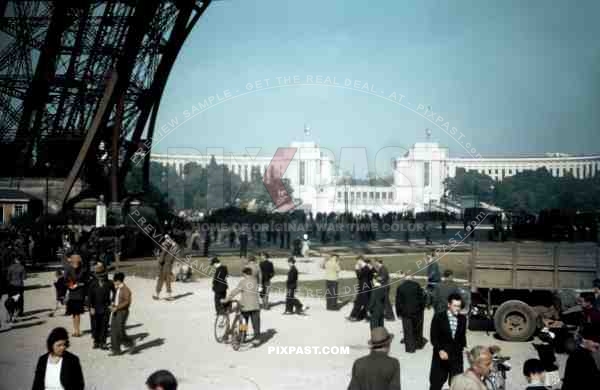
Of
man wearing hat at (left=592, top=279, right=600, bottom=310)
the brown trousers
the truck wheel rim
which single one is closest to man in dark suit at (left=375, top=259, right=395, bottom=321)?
the truck wheel rim

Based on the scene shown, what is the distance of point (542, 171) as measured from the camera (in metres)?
61.7

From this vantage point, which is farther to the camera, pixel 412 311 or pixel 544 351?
pixel 412 311

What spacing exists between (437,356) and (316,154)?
70586 mm

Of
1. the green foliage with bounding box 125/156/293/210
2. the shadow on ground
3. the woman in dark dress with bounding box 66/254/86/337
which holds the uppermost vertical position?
the green foliage with bounding box 125/156/293/210

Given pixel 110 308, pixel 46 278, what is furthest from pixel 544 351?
pixel 46 278

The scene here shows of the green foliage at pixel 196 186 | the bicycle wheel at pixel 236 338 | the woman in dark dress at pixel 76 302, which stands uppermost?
the green foliage at pixel 196 186

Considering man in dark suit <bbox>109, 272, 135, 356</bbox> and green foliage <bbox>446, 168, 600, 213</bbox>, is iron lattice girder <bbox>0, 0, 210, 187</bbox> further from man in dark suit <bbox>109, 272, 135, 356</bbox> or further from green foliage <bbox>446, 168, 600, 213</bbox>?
green foliage <bbox>446, 168, 600, 213</bbox>

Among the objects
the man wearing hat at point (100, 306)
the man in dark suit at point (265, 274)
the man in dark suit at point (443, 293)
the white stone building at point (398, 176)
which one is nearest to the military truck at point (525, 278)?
the man in dark suit at point (443, 293)

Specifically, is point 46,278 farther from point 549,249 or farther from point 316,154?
point 316,154

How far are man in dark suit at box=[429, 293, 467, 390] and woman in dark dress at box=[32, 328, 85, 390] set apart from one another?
401cm

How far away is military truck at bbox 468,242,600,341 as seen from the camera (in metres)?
12.3

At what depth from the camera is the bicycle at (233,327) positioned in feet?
36.8

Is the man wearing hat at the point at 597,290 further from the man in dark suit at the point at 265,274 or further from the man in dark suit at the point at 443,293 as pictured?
the man in dark suit at the point at 265,274

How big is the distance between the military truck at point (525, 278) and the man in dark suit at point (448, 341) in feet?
14.8
